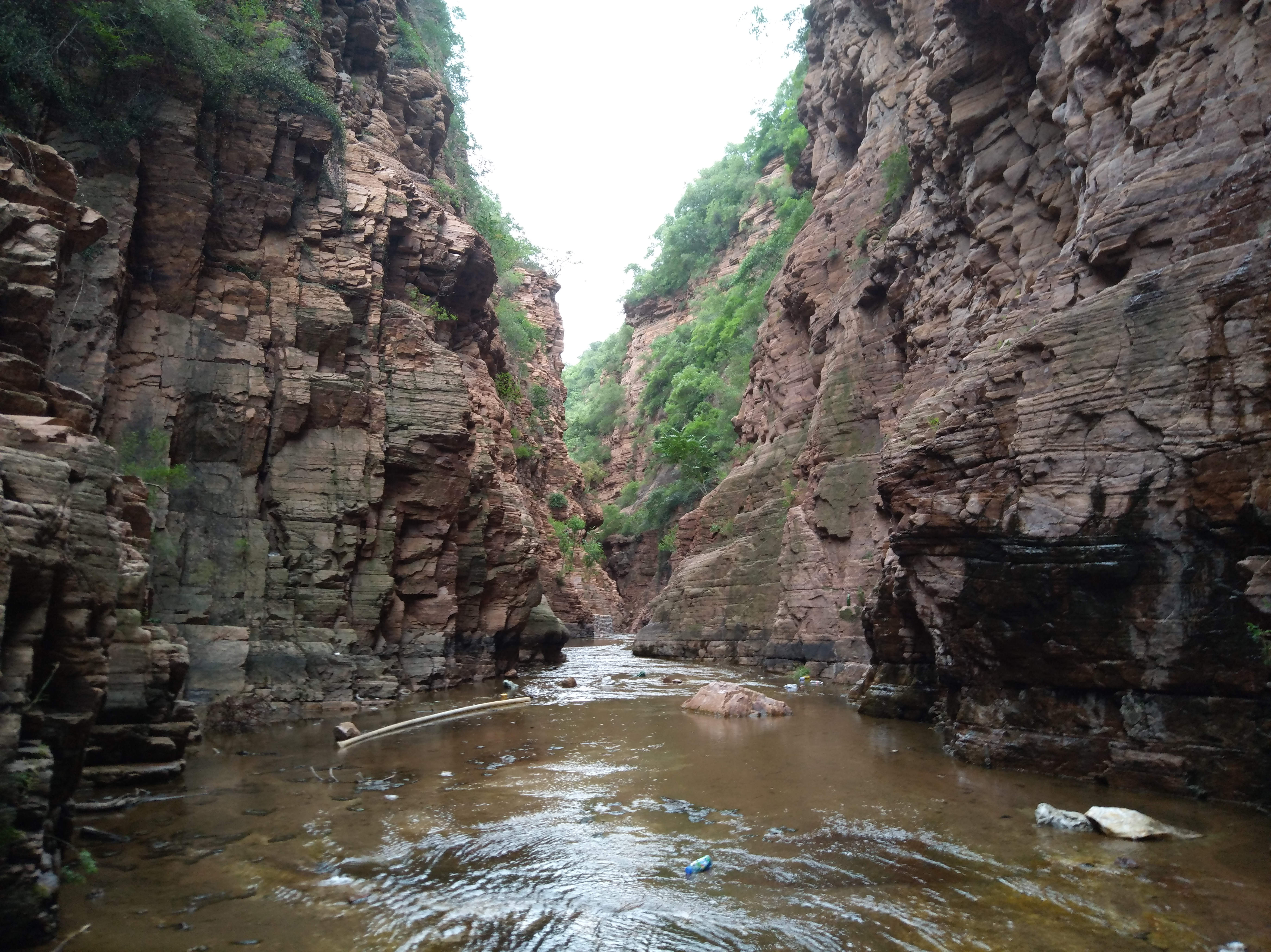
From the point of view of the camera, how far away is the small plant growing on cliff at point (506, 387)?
83.7 ft

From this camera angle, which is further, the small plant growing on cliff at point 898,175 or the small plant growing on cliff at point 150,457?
the small plant growing on cliff at point 898,175

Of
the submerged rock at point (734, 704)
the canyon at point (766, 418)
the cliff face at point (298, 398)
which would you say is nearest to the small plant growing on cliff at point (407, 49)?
the canyon at point (766, 418)

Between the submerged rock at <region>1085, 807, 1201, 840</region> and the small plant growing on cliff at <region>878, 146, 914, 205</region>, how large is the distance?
17891 millimetres

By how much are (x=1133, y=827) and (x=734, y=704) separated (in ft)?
26.2

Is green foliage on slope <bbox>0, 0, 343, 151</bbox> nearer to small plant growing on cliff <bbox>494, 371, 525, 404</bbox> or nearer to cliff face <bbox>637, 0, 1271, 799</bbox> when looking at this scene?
small plant growing on cliff <bbox>494, 371, 525, 404</bbox>

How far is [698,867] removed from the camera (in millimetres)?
6031

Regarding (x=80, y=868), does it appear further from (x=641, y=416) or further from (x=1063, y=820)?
(x=641, y=416)

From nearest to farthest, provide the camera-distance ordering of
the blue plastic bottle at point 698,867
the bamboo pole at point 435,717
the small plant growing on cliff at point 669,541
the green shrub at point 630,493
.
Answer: the blue plastic bottle at point 698,867, the bamboo pole at point 435,717, the small plant growing on cliff at point 669,541, the green shrub at point 630,493

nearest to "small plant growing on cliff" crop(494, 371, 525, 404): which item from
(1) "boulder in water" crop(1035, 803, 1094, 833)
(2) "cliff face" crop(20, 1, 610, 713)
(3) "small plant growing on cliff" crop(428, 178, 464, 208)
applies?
(2) "cliff face" crop(20, 1, 610, 713)

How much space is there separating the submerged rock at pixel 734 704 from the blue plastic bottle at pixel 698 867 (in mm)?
7787

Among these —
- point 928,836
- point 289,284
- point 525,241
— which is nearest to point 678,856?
point 928,836

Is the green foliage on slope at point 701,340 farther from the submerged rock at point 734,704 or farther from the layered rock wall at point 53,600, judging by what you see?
the layered rock wall at point 53,600

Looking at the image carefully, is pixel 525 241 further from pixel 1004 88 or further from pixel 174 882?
pixel 174 882

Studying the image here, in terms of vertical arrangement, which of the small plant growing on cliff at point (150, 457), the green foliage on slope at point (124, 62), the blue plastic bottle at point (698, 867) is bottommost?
the blue plastic bottle at point (698, 867)
